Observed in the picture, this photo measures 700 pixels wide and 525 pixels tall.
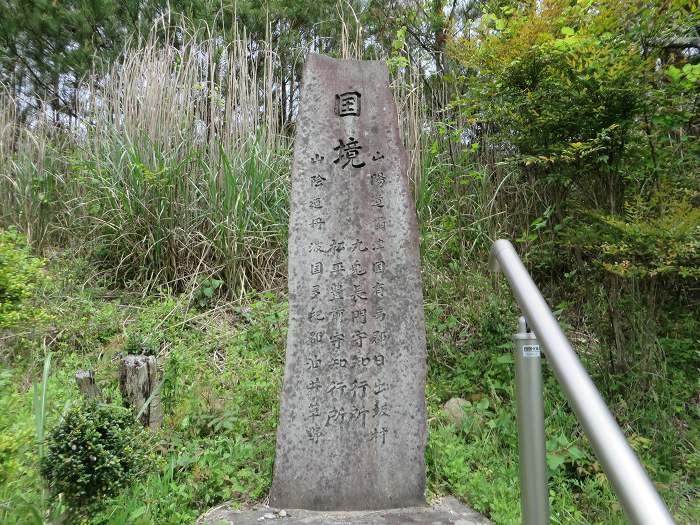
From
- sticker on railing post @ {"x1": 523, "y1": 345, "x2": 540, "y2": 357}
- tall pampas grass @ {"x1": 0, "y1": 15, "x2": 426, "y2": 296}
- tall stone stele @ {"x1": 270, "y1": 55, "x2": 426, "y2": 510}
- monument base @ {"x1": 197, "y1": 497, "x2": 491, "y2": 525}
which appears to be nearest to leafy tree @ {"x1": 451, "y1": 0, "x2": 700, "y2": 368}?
tall stone stele @ {"x1": 270, "y1": 55, "x2": 426, "y2": 510}

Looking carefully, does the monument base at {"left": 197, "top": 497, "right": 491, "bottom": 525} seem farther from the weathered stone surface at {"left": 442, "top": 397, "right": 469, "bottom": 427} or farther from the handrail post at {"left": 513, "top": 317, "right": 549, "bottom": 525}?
the handrail post at {"left": 513, "top": 317, "right": 549, "bottom": 525}

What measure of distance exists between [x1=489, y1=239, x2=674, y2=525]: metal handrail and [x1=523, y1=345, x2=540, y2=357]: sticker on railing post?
97 millimetres

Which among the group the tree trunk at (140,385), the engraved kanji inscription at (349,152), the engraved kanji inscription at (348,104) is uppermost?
the engraved kanji inscription at (348,104)

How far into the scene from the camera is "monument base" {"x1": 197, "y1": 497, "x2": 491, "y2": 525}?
1725 mm

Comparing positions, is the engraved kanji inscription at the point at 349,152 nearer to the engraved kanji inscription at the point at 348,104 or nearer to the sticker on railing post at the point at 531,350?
the engraved kanji inscription at the point at 348,104

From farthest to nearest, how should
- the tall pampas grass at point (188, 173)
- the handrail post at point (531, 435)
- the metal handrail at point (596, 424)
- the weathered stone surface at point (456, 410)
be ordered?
the tall pampas grass at point (188, 173) < the weathered stone surface at point (456, 410) < the handrail post at point (531, 435) < the metal handrail at point (596, 424)

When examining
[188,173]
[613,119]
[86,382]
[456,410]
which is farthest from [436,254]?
[86,382]

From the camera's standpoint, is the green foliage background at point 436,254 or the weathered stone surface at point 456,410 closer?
the green foliage background at point 436,254

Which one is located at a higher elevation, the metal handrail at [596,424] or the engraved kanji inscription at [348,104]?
the engraved kanji inscription at [348,104]

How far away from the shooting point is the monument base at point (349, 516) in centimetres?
172

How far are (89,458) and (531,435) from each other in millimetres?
1104

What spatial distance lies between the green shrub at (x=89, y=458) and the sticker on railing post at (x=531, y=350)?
1.07 metres

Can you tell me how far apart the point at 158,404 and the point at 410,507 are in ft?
3.73

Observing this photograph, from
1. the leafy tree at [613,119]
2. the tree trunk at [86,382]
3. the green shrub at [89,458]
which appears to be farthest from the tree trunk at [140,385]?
the leafy tree at [613,119]
